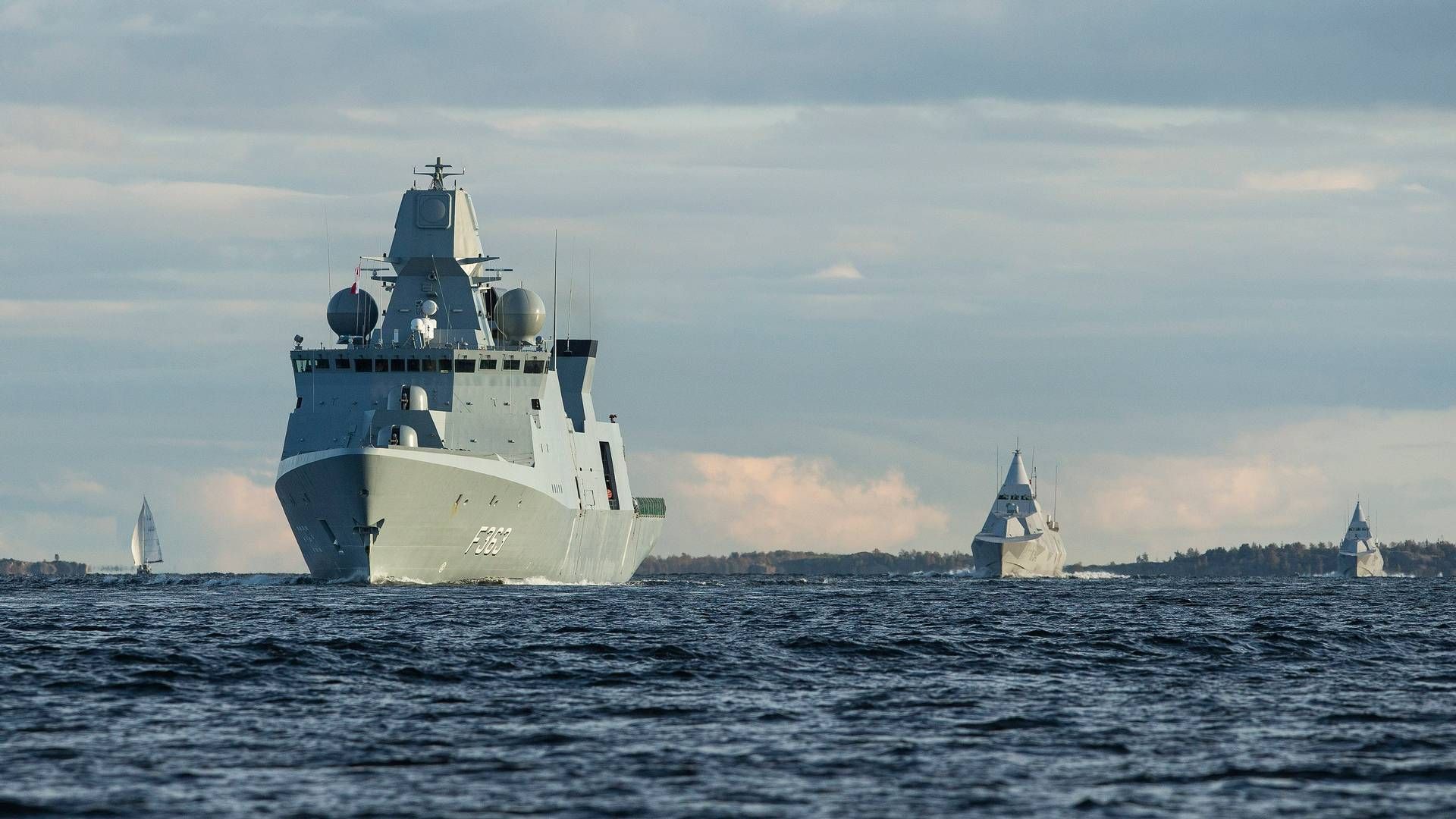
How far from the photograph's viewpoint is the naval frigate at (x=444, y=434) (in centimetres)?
7600

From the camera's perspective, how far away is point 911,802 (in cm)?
2317

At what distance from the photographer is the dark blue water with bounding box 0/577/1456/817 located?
23.6 m

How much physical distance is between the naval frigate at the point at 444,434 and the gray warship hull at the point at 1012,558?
87838mm

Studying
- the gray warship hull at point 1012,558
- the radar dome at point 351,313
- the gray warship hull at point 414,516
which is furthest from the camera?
the gray warship hull at point 1012,558

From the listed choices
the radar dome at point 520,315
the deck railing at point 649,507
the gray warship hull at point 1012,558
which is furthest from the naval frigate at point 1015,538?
the radar dome at point 520,315

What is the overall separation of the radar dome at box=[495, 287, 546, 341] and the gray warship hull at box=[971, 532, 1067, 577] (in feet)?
333

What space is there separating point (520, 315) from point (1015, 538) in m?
104

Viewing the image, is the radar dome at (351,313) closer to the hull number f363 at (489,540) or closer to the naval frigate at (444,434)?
the naval frigate at (444,434)

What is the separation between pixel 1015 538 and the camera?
620ft

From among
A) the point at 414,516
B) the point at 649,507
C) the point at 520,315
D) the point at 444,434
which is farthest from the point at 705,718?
A: the point at 649,507

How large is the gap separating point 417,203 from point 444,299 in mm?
4896

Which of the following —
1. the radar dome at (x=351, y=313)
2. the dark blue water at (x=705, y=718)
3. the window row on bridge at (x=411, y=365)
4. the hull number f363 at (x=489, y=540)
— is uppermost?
the radar dome at (x=351, y=313)

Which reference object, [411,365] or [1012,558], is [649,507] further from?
[1012,558]

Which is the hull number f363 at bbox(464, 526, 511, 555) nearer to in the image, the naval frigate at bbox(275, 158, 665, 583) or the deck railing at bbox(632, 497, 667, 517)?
the naval frigate at bbox(275, 158, 665, 583)
